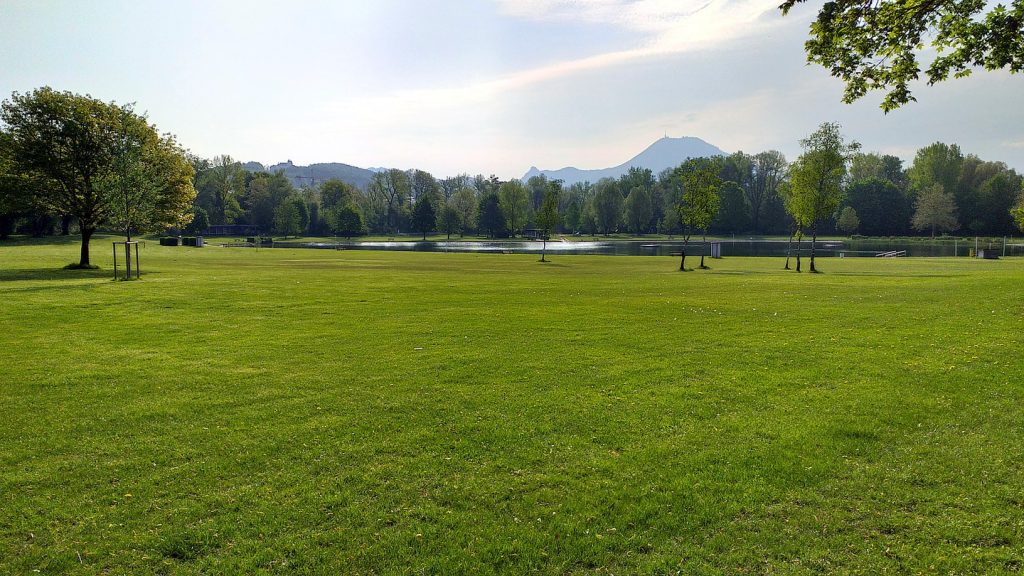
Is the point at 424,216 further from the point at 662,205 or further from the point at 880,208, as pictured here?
the point at 880,208

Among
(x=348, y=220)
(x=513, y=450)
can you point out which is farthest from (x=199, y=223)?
(x=513, y=450)

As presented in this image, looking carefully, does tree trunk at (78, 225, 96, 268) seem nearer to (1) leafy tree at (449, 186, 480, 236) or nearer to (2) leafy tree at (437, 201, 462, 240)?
(2) leafy tree at (437, 201, 462, 240)

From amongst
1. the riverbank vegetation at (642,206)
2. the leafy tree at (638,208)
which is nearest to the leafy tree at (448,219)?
the riverbank vegetation at (642,206)

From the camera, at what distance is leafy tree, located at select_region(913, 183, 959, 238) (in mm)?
133500

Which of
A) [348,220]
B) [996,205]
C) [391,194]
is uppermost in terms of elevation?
[391,194]

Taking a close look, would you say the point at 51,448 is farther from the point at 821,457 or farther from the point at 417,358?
the point at 821,457

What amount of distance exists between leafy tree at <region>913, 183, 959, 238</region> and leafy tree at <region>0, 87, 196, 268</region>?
15952cm

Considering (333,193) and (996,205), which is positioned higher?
(333,193)

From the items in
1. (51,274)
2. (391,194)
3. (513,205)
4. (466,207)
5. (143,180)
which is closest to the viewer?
(51,274)

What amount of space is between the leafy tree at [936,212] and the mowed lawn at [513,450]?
483 feet

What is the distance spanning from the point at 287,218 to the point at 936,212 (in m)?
164

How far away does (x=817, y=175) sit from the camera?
49.0m

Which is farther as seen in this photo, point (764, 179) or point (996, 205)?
point (764, 179)

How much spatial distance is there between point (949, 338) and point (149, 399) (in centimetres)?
1960
